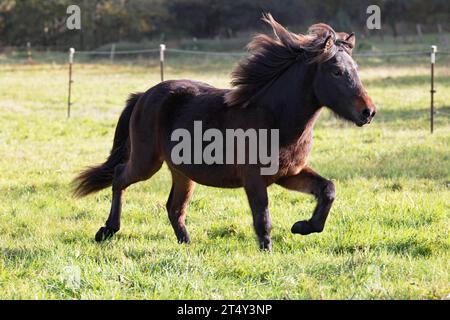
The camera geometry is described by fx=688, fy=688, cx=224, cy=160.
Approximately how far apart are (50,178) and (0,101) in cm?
1199

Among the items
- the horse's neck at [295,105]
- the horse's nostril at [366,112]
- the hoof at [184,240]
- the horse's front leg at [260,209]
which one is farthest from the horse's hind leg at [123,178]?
the horse's nostril at [366,112]

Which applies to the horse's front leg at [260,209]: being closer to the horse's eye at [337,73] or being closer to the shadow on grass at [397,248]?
the shadow on grass at [397,248]

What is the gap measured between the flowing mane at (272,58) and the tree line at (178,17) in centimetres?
5072

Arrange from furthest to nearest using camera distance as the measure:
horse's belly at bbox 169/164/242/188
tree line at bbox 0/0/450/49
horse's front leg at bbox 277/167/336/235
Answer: tree line at bbox 0/0/450/49 → horse's belly at bbox 169/164/242/188 → horse's front leg at bbox 277/167/336/235

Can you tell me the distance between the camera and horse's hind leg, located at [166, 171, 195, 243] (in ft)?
22.7

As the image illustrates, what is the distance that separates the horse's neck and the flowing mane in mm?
143

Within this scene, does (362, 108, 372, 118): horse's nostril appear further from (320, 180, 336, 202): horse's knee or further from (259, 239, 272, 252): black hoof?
(259, 239, 272, 252): black hoof

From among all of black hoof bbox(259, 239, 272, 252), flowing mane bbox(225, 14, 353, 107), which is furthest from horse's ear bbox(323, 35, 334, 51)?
black hoof bbox(259, 239, 272, 252)

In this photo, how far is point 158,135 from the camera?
6.88 metres

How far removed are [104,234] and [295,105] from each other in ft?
7.51

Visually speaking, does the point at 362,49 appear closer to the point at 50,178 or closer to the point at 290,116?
the point at 50,178

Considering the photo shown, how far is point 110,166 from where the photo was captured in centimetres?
759

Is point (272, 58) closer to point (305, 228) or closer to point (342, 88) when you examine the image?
point (342, 88)

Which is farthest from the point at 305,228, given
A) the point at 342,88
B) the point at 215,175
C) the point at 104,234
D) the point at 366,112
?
the point at 104,234
